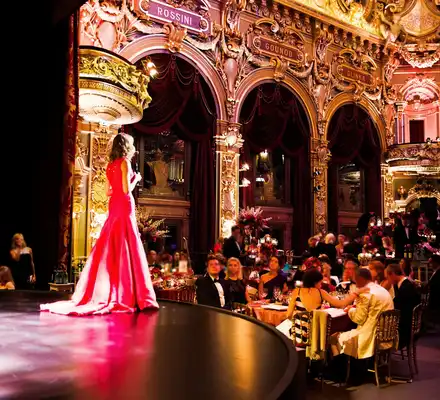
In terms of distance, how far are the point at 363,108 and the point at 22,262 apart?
12.1m

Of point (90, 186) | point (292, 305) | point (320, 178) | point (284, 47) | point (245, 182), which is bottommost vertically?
point (292, 305)

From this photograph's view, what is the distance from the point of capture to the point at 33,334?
3078 mm

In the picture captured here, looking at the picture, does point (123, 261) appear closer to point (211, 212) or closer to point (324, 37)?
point (211, 212)

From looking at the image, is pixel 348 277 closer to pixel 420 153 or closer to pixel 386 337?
pixel 386 337

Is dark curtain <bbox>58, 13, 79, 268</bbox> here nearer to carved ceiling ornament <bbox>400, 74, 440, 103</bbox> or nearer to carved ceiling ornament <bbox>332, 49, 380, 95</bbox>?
carved ceiling ornament <bbox>332, 49, 380, 95</bbox>

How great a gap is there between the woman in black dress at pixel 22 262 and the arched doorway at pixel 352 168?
10.1 meters

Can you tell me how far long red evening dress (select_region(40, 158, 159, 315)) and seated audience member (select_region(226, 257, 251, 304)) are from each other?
1661mm

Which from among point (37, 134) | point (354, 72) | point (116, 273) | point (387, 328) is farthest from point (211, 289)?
point (354, 72)

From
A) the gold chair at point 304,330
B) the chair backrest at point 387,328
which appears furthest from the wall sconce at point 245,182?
the gold chair at point 304,330

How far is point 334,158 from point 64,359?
42.3 ft

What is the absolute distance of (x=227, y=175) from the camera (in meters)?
11.7

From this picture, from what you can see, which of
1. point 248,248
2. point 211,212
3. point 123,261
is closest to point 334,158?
point 211,212

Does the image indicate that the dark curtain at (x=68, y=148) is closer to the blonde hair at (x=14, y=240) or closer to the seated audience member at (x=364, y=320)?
the blonde hair at (x=14, y=240)

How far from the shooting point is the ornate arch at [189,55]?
33.7ft
